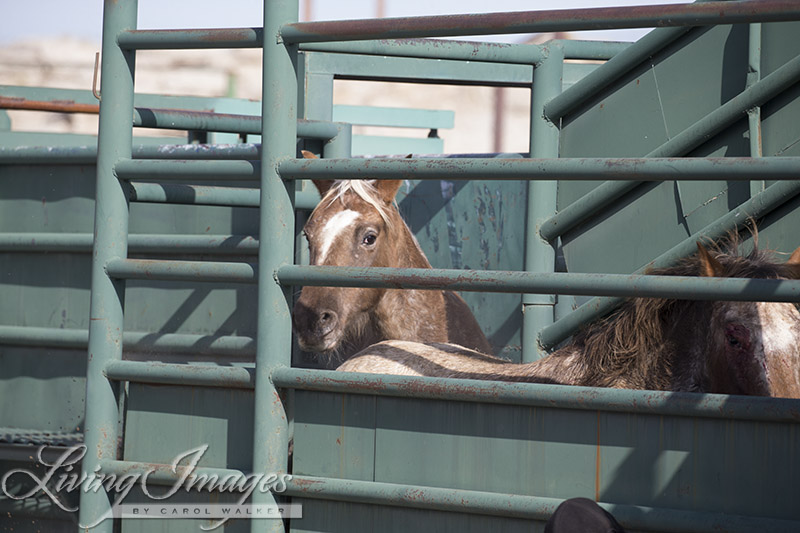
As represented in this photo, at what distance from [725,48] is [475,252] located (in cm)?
197

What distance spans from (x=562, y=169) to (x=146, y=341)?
2708 millimetres

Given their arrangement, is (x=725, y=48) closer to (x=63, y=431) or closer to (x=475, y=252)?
(x=475, y=252)

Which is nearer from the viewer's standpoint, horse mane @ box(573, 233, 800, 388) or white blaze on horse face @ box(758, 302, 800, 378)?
white blaze on horse face @ box(758, 302, 800, 378)

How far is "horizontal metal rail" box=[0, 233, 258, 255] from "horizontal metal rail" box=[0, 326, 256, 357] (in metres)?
0.39

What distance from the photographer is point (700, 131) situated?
3055 millimetres

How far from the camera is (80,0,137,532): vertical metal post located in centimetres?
253

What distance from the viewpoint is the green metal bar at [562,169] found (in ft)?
6.11

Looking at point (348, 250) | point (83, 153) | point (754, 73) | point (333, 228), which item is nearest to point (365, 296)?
point (348, 250)

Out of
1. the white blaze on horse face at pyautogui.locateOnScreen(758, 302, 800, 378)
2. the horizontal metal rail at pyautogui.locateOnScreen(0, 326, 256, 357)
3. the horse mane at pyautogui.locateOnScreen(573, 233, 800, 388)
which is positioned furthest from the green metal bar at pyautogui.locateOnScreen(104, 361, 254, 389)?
the white blaze on horse face at pyautogui.locateOnScreen(758, 302, 800, 378)

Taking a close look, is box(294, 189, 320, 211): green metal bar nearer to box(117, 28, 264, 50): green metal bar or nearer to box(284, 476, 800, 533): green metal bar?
box(117, 28, 264, 50): green metal bar

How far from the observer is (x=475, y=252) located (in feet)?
15.7

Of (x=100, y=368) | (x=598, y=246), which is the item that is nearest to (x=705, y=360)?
(x=598, y=246)

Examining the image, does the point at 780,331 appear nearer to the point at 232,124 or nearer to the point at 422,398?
the point at 422,398

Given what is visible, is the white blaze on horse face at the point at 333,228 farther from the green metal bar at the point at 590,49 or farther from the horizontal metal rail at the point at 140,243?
the green metal bar at the point at 590,49
